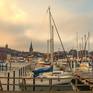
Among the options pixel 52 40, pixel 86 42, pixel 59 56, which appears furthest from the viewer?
pixel 59 56

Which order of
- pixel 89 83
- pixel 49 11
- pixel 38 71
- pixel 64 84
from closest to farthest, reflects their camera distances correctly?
pixel 89 83, pixel 64 84, pixel 38 71, pixel 49 11

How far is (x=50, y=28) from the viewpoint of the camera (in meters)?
64.6

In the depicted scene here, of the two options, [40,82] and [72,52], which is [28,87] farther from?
[72,52]

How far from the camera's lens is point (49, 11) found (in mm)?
63062

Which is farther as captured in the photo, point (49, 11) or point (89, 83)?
point (49, 11)

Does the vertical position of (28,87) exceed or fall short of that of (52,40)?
it falls short

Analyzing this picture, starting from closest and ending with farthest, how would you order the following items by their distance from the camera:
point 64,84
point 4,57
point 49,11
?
point 64,84, point 49,11, point 4,57

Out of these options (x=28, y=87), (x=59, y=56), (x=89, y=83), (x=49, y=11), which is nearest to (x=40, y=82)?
(x=28, y=87)

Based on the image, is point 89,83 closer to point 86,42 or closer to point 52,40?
point 52,40

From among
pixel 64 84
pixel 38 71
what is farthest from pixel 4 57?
pixel 64 84

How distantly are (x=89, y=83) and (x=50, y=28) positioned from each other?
102 ft

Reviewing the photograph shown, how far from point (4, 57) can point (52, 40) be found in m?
128

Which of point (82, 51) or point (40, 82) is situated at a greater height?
point (82, 51)

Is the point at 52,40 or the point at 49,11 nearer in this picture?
the point at 49,11
